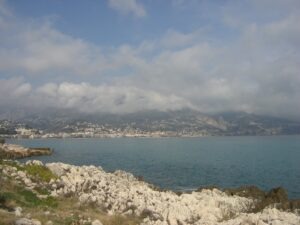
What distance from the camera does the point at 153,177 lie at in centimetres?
6469

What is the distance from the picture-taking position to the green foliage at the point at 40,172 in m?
33.1

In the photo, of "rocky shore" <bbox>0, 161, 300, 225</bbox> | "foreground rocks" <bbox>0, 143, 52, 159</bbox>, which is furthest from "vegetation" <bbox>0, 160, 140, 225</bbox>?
"foreground rocks" <bbox>0, 143, 52, 159</bbox>

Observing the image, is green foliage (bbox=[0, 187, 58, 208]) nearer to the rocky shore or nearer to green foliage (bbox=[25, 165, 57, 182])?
the rocky shore

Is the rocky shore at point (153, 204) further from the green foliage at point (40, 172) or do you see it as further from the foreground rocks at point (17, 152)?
the foreground rocks at point (17, 152)

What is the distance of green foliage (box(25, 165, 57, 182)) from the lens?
33125 millimetres

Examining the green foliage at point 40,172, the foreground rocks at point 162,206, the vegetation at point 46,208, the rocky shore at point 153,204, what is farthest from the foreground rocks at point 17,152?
the vegetation at point 46,208

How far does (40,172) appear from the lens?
113ft

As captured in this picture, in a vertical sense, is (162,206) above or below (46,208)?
below

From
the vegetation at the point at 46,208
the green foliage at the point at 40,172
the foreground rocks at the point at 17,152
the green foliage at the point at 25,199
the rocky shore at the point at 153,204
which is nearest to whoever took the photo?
the vegetation at the point at 46,208

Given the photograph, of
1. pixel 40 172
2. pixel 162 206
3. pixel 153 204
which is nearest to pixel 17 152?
pixel 40 172

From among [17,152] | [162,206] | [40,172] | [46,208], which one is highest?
[40,172]

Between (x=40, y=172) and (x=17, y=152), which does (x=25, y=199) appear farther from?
(x=17, y=152)

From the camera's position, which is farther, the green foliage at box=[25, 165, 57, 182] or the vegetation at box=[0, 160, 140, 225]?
the green foliage at box=[25, 165, 57, 182]

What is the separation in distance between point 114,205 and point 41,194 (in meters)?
4.92
